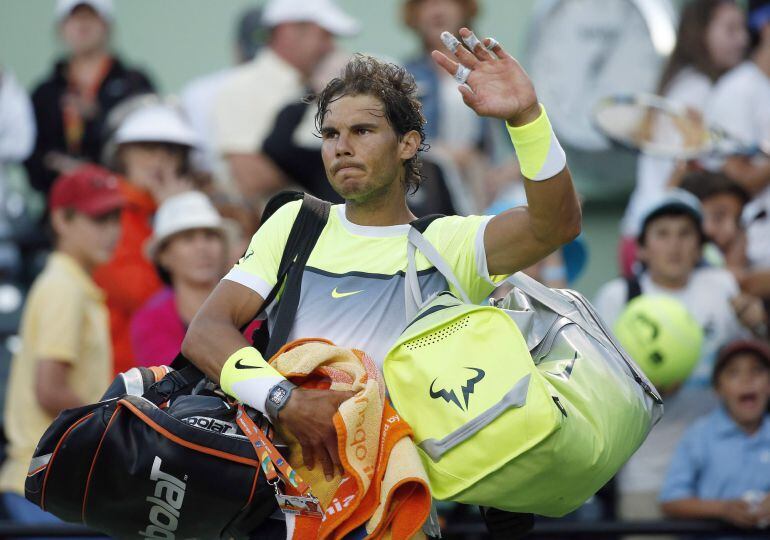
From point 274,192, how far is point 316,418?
3448 mm

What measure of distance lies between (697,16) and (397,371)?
4.69m

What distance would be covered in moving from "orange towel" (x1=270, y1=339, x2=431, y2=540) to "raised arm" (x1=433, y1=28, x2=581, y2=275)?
51 centimetres

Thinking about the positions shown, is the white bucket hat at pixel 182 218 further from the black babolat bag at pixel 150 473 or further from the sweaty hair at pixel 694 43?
the sweaty hair at pixel 694 43

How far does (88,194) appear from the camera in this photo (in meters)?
6.32

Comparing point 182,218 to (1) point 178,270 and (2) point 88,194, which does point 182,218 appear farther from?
Result: (2) point 88,194

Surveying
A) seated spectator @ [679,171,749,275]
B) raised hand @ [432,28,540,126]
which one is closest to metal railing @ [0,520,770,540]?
seated spectator @ [679,171,749,275]

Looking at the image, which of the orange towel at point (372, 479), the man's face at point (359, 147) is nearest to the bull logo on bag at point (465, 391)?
A: the orange towel at point (372, 479)

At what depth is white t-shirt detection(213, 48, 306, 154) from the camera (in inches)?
280

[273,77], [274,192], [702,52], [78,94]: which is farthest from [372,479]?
[78,94]

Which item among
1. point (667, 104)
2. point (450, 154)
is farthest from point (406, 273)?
point (667, 104)

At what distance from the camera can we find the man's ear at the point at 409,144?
12.6 feet

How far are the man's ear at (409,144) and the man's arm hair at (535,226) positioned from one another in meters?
0.32

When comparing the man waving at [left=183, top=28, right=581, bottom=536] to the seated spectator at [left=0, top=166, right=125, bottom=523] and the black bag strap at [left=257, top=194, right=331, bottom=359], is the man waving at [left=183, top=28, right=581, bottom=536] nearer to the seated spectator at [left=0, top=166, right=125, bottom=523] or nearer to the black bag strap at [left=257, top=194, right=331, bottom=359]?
the black bag strap at [left=257, top=194, right=331, bottom=359]

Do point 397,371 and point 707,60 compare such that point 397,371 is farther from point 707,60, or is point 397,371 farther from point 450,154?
point 707,60
